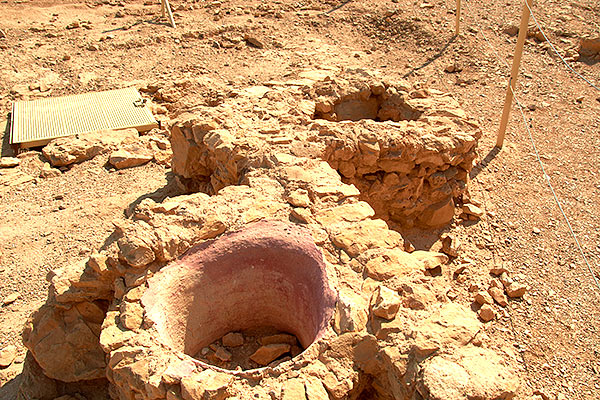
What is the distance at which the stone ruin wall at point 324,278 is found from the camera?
2.53 meters

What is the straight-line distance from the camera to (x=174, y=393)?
250 cm

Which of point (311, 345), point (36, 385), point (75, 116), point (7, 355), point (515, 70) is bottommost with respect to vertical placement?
point (7, 355)

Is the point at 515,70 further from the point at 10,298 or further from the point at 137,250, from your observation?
the point at 10,298

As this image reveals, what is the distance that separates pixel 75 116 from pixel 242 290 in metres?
4.52

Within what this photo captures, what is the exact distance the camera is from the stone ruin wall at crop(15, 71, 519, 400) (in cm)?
253

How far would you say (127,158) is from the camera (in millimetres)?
5879

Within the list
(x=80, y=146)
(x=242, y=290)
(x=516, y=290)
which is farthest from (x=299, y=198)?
(x=80, y=146)

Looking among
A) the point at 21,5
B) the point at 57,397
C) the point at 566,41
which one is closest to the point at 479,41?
the point at 566,41

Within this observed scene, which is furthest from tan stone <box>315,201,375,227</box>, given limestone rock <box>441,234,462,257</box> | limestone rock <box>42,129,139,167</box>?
limestone rock <box>42,129,139,167</box>

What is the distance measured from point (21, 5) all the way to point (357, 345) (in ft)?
33.3

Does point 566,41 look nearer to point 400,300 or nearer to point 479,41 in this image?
point 479,41

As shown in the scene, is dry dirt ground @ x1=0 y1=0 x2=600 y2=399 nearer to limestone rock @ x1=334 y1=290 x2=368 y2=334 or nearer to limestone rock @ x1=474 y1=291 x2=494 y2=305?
limestone rock @ x1=474 y1=291 x2=494 y2=305

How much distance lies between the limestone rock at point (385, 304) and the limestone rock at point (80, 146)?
14.7 ft

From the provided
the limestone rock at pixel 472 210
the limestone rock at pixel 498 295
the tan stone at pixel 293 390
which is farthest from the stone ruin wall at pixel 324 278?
the limestone rock at pixel 498 295
